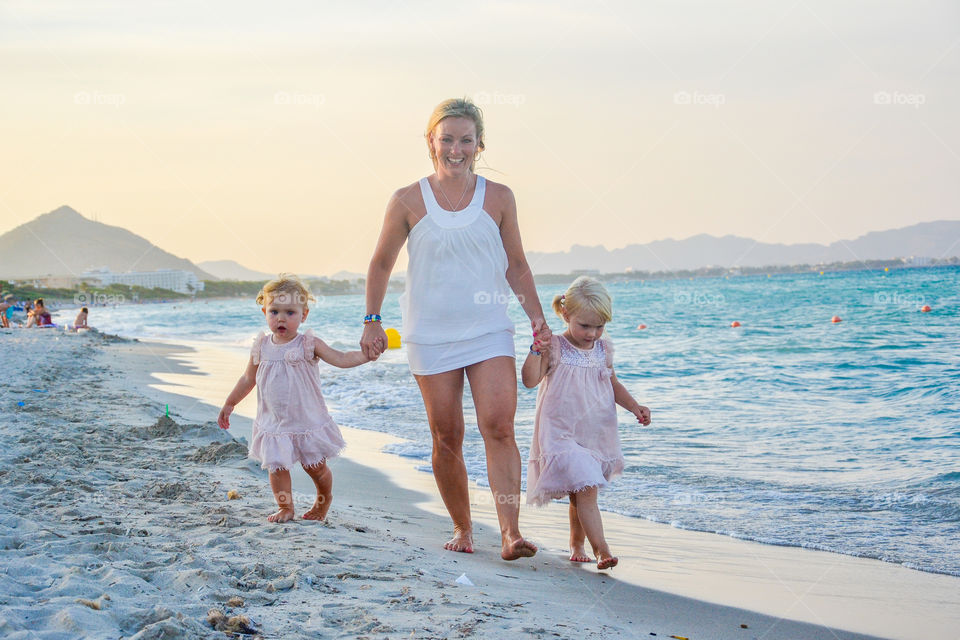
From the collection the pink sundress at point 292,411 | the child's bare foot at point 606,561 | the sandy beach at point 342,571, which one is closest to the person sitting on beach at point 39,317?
the sandy beach at point 342,571

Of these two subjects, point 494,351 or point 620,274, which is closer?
point 494,351

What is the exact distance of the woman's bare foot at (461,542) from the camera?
391cm

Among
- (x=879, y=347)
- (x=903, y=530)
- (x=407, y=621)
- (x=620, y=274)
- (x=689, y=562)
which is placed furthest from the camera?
(x=620, y=274)

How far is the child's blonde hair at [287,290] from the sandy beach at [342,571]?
1.11 m

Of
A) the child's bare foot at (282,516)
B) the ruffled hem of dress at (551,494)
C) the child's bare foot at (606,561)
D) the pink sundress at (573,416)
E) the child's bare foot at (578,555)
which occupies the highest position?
the pink sundress at (573,416)

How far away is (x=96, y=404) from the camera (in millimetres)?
8000

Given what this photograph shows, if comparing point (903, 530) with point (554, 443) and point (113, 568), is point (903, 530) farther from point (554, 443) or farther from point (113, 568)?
point (113, 568)

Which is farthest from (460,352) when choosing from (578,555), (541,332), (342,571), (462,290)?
(578,555)

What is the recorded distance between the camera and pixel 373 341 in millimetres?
3877

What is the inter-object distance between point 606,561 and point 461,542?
2.30 feet

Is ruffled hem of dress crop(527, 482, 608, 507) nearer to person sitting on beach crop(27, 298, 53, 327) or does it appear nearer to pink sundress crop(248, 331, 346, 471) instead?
pink sundress crop(248, 331, 346, 471)

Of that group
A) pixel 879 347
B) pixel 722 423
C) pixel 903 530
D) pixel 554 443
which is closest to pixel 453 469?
pixel 554 443

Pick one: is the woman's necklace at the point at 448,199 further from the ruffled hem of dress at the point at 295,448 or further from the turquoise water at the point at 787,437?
the turquoise water at the point at 787,437

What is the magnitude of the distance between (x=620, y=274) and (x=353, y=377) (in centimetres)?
12417
